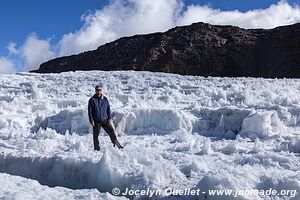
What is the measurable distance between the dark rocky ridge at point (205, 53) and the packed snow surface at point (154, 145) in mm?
34095

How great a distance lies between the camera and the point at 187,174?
300 inches

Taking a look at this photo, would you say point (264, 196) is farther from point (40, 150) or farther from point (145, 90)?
point (145, 90)

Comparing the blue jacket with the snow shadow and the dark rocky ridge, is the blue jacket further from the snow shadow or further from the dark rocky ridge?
the dark rocky ridge

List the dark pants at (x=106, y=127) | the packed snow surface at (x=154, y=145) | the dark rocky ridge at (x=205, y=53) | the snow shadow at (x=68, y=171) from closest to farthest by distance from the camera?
1. the packed snow surface at (x=154, y=145)
2. the snow shadow at (x=68, y=171)
3. the dark pants at (x=106, y=127)
4. the dark rocky ridge at (x=205, y=53)

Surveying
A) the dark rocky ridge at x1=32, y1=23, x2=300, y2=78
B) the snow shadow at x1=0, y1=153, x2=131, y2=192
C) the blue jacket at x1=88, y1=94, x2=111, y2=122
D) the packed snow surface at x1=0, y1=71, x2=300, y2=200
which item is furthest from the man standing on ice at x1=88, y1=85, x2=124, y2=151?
the dark rocky ridge at x1=32, y1=23, x2=300, y2=78

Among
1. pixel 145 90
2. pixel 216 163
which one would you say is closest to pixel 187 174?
pixel 216 163

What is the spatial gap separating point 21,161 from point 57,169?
3.17ft

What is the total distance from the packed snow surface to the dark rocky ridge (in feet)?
112

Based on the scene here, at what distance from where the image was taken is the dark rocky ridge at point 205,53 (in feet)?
174

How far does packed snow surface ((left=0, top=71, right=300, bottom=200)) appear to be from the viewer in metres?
6.98

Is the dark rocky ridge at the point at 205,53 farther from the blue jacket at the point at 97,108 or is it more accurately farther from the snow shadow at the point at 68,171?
the snow shadow at the point at 68,171

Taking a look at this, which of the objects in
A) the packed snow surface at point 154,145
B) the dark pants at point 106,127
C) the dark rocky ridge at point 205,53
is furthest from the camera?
the dark rocky ridge at point 205,53

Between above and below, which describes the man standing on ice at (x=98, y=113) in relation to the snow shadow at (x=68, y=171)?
above

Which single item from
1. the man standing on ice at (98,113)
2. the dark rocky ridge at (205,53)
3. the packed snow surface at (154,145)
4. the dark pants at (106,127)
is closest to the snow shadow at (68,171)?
the packed snow surface at (154,145)
